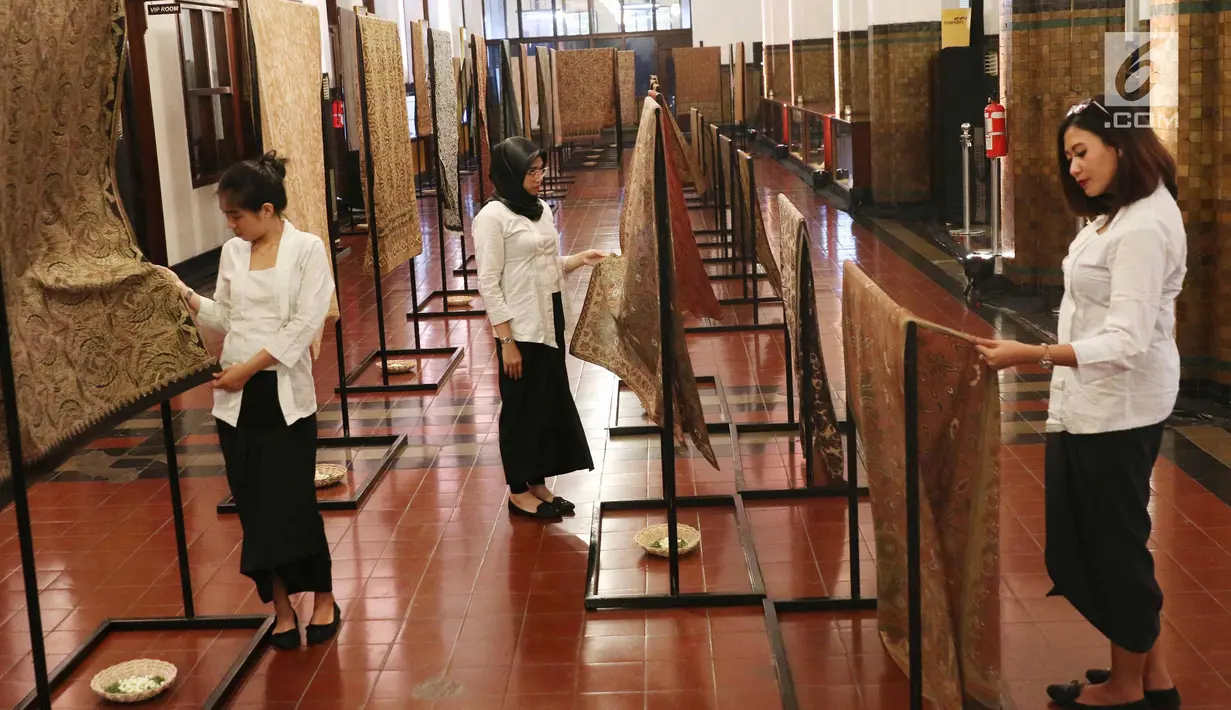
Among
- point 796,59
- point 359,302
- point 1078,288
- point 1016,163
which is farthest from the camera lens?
point 796,59

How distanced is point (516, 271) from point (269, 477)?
1364 millimetres

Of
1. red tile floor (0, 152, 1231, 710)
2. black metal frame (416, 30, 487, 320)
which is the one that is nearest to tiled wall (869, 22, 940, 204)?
black metal frame (416, 30, 487, 320)

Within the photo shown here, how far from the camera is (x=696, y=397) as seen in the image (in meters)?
4.14

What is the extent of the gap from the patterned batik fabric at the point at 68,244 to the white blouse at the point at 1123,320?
87.4 inches

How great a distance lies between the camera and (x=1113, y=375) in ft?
9.52

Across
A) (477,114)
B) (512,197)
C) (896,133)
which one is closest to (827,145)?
(896,133)

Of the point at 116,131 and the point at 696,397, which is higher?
the point at 116,131

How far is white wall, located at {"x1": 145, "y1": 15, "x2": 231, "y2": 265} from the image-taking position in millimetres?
10297

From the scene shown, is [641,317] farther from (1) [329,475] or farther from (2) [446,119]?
(2) [446,119]

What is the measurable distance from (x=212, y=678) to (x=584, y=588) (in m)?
1.20

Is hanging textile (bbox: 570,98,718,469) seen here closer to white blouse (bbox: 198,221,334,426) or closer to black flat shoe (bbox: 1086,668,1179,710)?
white blouse (bbox: 198,221,334,426)

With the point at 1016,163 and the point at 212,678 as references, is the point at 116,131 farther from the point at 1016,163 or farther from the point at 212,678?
the point at 1016,163

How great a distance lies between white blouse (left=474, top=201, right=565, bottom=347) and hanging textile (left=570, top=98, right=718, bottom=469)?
28cm

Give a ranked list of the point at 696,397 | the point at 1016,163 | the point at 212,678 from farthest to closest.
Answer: the point at 1016,163 < the point at 696,397 < the point at 212,678
